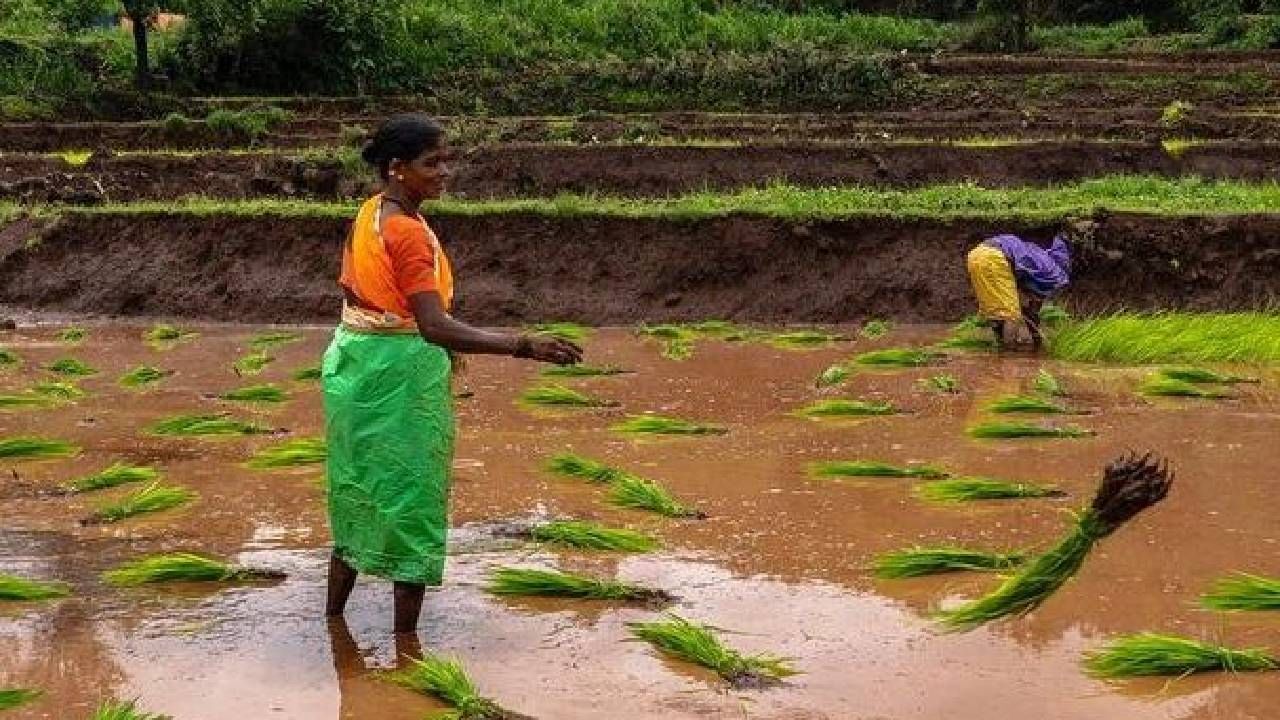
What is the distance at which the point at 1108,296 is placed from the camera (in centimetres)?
1052

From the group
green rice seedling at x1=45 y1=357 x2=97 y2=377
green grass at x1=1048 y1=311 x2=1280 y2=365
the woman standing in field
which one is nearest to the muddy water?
the woman standing in field

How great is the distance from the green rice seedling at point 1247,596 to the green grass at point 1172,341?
176 inches

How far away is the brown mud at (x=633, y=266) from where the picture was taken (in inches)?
411

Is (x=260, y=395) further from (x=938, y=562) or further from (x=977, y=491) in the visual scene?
(x=938, y=562)

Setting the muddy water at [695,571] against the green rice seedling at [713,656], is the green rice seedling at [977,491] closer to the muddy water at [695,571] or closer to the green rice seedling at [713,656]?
the muddy water at [695,571]

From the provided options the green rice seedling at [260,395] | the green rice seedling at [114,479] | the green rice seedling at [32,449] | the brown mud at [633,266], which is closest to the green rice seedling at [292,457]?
the green rice seedling at [114,479]

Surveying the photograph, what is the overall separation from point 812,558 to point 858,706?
121 cm

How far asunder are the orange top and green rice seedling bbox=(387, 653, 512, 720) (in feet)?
2.86

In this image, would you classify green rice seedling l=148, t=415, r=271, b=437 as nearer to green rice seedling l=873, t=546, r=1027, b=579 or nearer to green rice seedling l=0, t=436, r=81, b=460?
green rice seedling l=0, t=436, r=81, b=460

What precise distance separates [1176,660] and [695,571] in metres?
1.45

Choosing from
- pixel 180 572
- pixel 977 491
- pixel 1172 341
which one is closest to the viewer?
pixel 180 572

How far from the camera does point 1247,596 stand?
13.2 feet

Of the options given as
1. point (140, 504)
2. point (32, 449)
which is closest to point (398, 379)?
point (140, 504)

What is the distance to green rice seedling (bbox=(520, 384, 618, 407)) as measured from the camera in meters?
7.41
